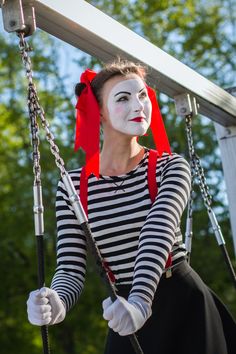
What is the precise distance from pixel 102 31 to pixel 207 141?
896 cm

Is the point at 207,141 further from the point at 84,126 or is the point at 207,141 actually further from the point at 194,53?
the point at 84,126

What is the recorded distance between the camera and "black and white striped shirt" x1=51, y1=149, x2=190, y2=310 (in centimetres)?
240

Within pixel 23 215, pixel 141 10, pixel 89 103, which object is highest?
pixel 141 10

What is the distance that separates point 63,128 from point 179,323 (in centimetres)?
1030

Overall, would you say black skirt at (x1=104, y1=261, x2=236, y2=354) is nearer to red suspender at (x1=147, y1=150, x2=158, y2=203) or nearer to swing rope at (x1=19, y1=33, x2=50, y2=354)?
red suspender at (x1=147, y1=150, x2=158, y2=203)

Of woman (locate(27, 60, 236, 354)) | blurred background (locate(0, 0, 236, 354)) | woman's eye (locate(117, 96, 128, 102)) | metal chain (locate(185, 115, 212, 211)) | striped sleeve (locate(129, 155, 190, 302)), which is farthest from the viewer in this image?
blurred background (locate(0, 0, 236, 354))

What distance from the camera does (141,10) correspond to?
43.8 feet

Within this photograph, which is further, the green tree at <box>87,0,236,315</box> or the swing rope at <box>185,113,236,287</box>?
the green tree at <box>87,0,236,315</box>

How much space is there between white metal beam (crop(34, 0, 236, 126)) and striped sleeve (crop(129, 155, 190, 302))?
0.52m

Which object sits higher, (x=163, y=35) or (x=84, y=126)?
(x=163, y=35)

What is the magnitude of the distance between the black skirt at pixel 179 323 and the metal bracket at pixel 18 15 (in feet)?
2.84

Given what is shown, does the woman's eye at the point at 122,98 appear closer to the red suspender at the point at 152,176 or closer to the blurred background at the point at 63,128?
the red suspender at the point at 152,176

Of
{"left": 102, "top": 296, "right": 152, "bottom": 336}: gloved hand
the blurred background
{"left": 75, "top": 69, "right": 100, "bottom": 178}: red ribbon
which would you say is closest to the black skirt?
{"left": 102, "top": 296, "right": 152, "bottom": 336}: gloved hand

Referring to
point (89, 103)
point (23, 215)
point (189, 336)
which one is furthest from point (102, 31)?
point (23, 215)
